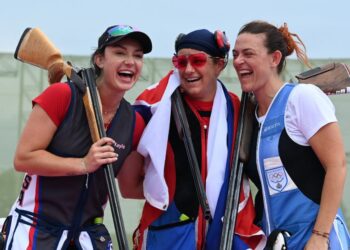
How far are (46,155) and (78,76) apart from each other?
0.47 m

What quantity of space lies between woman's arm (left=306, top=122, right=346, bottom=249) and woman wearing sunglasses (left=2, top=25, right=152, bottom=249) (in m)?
0.99

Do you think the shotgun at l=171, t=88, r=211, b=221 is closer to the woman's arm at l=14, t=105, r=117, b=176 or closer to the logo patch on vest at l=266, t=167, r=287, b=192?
the logo patch on vest at l=266, t=167, r=287, b=192

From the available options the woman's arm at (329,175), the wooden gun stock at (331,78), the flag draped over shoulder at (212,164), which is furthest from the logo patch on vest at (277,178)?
the wooden gun stock at (331,78)

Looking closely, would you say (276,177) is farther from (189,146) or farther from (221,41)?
(221,41)

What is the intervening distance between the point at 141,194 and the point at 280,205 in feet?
3.13

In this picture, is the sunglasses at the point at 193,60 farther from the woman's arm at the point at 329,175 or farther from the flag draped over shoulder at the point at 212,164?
the woman's arm at the point at 329,175

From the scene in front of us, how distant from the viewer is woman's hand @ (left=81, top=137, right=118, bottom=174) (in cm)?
294

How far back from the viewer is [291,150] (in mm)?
3035

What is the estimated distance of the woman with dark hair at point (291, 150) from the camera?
9.62ft

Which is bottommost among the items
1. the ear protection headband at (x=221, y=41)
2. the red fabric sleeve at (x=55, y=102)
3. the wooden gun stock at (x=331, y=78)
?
the red fabric sleeve at (x=55, y=102)

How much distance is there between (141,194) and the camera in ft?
12.2

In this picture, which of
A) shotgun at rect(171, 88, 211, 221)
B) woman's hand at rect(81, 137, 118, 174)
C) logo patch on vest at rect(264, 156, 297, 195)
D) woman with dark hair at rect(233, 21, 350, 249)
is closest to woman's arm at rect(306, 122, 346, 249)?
woman with dark hair at rect(233, 21, 350, 249)

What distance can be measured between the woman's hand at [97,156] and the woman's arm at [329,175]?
0.96 metres

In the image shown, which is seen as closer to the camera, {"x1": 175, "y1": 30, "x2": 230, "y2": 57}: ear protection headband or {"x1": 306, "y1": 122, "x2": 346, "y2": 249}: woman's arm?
{"x1": 306, "y1": 122, "x2": 346, "y2": 249}: woman's arm
